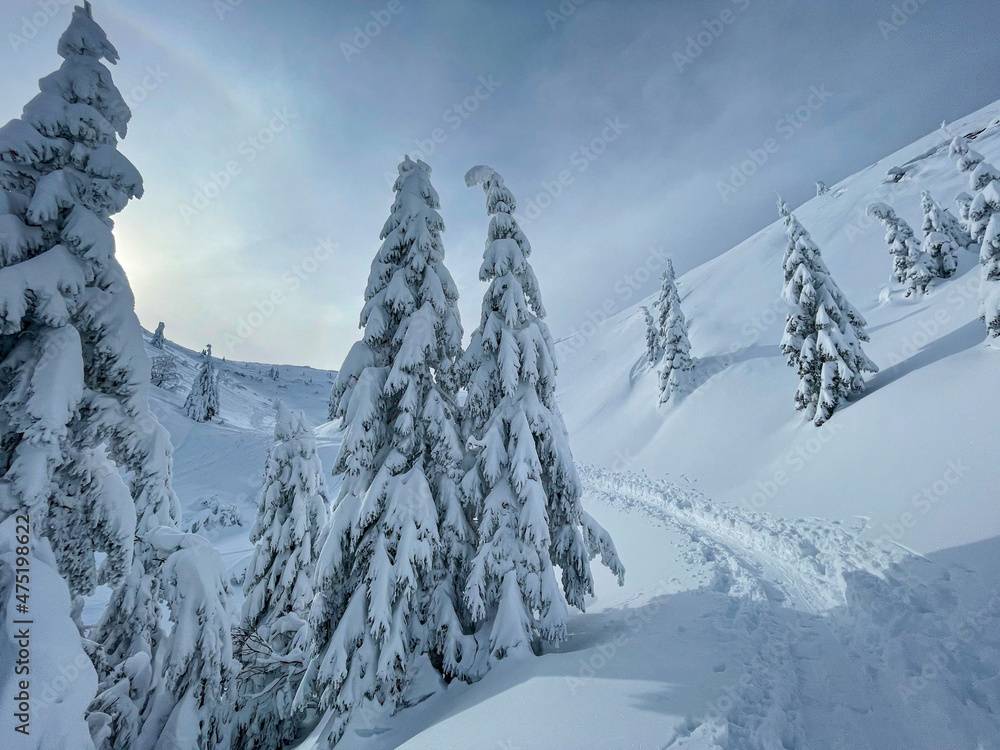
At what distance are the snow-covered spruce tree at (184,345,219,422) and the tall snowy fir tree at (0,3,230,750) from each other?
193 feet

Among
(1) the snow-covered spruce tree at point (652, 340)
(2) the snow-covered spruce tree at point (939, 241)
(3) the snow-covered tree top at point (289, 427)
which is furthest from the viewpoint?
(1) the snow-covered spruce tree at point (652, 340)

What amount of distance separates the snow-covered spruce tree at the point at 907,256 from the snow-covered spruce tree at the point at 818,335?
63.3 ft

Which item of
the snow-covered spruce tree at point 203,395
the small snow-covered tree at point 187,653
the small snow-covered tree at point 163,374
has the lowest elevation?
the small snow-covered tree at point 187,653

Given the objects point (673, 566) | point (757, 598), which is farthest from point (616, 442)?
point (757, 598)

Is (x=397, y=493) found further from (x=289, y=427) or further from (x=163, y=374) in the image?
(x=163, y=374)

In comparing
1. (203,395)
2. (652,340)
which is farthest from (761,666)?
(203,395)

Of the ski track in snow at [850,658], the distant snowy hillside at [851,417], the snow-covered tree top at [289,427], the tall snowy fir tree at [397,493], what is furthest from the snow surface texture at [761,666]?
the snow-covered tree top at [289,427]

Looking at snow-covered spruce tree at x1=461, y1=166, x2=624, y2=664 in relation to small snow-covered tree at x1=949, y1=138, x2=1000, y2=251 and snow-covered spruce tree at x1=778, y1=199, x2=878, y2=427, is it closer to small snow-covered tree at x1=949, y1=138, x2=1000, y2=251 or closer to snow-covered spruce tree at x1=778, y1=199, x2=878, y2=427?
snow-covered spruce tree at x1=778, y1=199, x2=878, y2=427

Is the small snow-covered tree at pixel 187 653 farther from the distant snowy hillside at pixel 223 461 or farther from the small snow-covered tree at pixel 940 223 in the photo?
the small snow-covered tree at pixel 940 223

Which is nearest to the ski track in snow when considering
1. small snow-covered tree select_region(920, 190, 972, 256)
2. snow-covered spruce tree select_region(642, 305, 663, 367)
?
snow-covered spruce tree select_region(642, 305, 663, 367)

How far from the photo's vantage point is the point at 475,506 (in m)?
9.64

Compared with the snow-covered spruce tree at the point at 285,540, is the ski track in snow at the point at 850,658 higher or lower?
lower

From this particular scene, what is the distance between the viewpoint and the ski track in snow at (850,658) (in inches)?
211

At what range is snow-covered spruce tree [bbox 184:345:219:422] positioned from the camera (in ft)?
182
